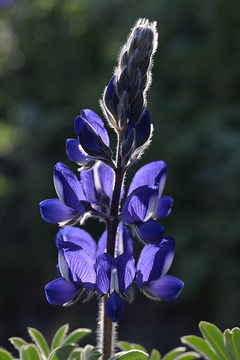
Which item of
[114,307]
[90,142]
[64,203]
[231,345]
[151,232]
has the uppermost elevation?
[90,142]

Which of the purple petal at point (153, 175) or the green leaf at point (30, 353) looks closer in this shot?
the green leaf at point (30, 353)

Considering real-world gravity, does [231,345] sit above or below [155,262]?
below

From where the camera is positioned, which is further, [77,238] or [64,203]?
[77,238]

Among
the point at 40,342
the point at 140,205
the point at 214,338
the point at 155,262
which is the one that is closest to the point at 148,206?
the point at 140,205

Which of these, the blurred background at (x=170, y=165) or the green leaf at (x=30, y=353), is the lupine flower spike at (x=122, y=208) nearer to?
the green leaf at (x=30, y=353)

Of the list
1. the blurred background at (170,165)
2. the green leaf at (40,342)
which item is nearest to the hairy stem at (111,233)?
the green leaf at (40,342)

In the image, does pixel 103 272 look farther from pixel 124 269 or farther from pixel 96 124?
pixel 96 124

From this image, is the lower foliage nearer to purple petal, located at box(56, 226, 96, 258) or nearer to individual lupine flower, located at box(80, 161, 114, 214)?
purple petal, located at box(56, 226, 96, 258)
